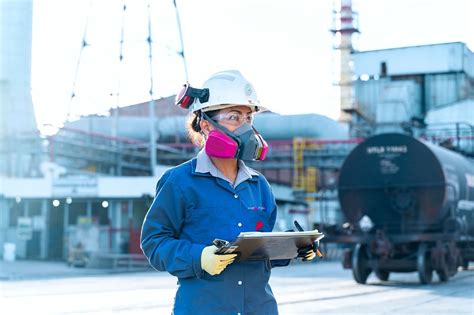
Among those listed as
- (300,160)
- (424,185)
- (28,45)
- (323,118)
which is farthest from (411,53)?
(424,185)

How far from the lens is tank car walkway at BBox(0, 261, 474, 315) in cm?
1225

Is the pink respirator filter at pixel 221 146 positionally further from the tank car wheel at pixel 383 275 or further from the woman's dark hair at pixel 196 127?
the tank car wheel at pixel 383 275

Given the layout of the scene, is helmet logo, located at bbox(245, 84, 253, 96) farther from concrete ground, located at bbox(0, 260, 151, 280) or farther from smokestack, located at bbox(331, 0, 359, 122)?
smokestack, located at bbox(331, 0, 359, 122)

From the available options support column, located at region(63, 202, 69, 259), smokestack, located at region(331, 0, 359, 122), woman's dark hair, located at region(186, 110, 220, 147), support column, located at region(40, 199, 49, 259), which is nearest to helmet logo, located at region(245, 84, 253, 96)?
woman's dark hair, located at region(186, 110, 220, 147)

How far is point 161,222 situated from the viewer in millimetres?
3965

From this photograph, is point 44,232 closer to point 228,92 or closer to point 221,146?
point 228,92

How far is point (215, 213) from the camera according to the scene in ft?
13.0

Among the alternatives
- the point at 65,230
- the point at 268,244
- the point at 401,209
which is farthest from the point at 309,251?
the point at 65,230

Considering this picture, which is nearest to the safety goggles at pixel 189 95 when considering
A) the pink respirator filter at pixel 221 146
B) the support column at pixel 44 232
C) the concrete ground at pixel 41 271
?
the pink respirator filter at pixel 221 146

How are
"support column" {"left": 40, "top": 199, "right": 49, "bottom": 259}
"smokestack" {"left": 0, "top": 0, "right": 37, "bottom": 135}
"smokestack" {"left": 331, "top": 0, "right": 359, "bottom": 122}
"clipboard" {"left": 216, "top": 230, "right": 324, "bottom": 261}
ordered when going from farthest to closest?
1. "smokestack" {"left": 331, "top": 0, "right": 359, "bottom": 122}
2. "smokestack" {"left": 0, "top": 0, "right": 37, "bottom": 135}
3. "support column" {"left": 40, "top": 199, "right": 49, "bottom": 259}
4. "clipboard" {"left": 216, "top": 230, "right": 324, "bottom": 261}

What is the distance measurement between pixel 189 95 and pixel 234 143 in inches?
15.7

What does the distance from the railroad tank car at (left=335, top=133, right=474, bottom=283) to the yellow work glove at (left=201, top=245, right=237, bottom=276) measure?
14644mm

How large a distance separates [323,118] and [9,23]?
1653cm

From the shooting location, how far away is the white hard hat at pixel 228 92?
4121 millimetres
